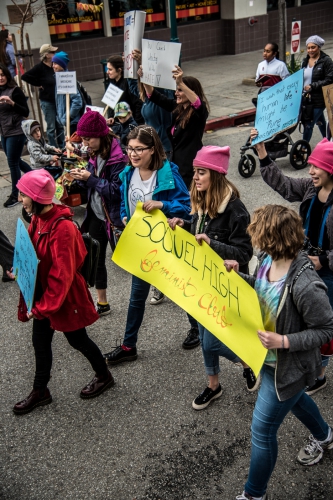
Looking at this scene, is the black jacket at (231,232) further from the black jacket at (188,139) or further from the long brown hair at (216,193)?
the black jacket at (188,139)

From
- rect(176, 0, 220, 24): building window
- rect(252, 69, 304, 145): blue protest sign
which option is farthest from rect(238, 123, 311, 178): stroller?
rect(176, 0, 220, 24): building window

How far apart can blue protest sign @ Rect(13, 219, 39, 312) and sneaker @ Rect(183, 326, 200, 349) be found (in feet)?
4.79

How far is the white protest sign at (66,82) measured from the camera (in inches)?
312

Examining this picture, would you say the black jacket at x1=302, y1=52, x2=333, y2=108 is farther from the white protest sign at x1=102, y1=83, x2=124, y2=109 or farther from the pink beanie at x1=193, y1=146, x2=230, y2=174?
the pink beanie at x1=193, y1=146, x2=230, y2=174

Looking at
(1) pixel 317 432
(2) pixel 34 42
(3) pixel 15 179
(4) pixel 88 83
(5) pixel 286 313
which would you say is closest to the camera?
(5) pixel 286 313

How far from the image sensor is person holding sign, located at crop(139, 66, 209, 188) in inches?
206

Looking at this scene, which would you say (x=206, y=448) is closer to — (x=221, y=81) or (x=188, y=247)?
(x=188, y=247)

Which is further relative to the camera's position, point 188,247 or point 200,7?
point 200,7

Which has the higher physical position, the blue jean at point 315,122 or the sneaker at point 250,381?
the blue jean at point 315,122

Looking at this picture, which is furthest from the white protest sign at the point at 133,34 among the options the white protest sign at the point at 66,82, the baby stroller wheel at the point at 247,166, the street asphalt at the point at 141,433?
the street asphalt at the point at 141,433

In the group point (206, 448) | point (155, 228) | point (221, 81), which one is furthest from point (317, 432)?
point (221, 81)

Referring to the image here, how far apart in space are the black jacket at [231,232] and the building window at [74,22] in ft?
44.6

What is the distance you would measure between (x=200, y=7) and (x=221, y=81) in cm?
464

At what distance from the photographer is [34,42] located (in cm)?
1466
